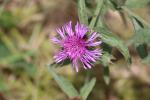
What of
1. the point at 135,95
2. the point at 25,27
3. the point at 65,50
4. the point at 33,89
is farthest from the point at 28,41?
the point at 65,50

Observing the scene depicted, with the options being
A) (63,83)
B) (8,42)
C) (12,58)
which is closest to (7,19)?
(8,42)

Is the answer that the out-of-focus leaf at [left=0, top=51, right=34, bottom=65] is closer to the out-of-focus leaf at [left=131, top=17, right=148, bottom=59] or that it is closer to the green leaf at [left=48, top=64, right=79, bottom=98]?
the green leaf at [left=48, top=64, right=79, bottom=98]

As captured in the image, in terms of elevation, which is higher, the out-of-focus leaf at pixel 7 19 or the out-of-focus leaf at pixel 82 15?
the out-of-focus leaf at pixel 82 15

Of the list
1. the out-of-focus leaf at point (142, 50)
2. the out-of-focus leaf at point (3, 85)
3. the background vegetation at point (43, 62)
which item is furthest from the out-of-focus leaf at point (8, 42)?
the out-of-focus leaf at point (142, 50)

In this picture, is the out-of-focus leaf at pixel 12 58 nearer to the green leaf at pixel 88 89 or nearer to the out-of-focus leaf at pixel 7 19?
the out-of-focus leaf at pixel 7 19

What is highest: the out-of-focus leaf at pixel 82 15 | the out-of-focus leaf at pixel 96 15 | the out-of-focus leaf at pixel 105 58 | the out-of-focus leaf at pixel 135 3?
the out-of-focus leaf at pixel 82 15

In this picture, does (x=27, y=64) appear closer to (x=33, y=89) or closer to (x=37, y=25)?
(x=33, y=89)

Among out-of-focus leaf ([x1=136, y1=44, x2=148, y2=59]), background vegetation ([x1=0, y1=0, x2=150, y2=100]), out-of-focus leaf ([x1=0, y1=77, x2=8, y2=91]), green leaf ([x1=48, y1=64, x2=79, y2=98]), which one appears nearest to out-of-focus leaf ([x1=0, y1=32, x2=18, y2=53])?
background vegetation ([x1=0, y1=0, x2=150, y2=100])
